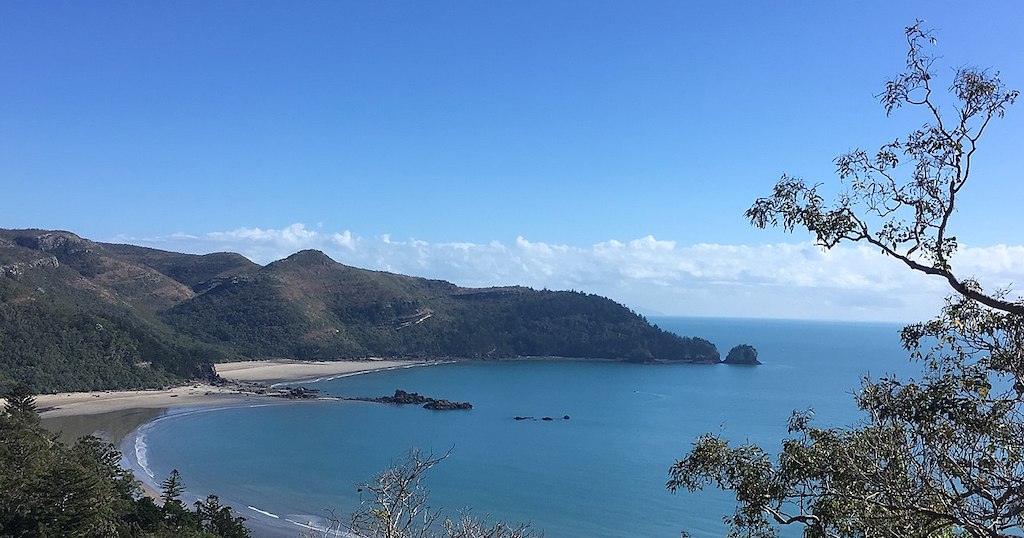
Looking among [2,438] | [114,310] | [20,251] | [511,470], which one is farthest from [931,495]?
[20,251]

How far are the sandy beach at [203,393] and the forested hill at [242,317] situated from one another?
216cm

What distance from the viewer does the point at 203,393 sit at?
66625mm

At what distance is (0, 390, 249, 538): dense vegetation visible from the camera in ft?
48.0

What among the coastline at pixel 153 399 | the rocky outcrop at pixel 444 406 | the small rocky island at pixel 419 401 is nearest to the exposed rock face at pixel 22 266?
the coastline at pixel 153 399

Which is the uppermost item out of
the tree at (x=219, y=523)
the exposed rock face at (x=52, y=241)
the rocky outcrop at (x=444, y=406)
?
the exposed rock face at (x=52, y=241)

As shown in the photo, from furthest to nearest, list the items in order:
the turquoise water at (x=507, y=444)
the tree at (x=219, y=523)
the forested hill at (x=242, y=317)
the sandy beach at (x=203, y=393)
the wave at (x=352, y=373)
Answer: the wave at (x=352, y=373) → the forested hill at (x=242, y=317) → the sandy beach at (x=203, y=393) → the turquoise water at (x=507, y=444) → the tree at (x=219, y=523)

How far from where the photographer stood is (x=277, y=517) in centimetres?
2975

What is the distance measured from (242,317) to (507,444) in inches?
2622

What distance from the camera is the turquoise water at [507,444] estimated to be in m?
31.9

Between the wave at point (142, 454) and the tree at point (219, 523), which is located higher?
the tree at point (219, 523)

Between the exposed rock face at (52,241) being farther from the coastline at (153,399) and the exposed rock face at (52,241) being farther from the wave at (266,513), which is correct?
the wave at (266,513)

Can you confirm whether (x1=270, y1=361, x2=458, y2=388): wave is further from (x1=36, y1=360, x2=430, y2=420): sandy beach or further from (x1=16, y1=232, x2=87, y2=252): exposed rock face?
(x1=16, y1=232, x2=87, y2=252): exposed rock face

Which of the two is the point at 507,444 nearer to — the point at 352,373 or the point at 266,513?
the point at 266,513

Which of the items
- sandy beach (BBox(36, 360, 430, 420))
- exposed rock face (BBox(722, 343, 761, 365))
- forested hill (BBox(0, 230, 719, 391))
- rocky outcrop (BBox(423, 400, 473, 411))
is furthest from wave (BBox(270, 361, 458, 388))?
exposed rock face (BBox(722, 343, 761, 365))
